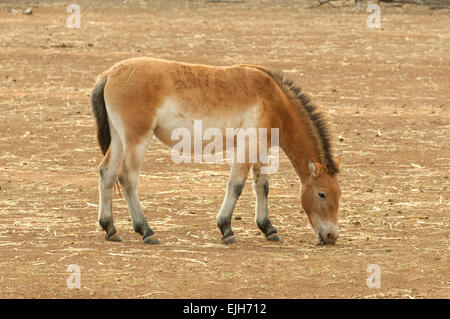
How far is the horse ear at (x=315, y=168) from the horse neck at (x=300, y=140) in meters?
0.12

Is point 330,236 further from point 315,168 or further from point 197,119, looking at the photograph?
point 197,119

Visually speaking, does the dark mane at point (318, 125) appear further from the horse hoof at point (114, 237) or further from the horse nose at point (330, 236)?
the horse hoof at point (114, 237)

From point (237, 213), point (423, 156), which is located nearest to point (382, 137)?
point (423, 156)

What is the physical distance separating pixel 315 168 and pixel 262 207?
666 mm

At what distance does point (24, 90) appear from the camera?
15.5m

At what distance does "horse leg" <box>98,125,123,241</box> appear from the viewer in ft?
26.1

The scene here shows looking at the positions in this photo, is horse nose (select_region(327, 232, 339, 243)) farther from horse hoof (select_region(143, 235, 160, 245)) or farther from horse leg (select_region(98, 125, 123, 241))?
horse leg (select_region(98, 125, 123, 241))

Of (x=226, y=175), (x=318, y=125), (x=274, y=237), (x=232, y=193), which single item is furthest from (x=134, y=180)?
(x=226, y=175)

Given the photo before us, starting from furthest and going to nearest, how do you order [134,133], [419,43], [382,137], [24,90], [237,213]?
[419,43] → [24,90] → [382,137] → [237,213] → [134,133]

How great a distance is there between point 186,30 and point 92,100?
13.2 m

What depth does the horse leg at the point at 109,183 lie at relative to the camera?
26.1 ft

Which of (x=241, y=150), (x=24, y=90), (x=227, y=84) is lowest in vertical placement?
(x=24, y=90)

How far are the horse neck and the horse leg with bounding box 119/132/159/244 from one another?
115cm

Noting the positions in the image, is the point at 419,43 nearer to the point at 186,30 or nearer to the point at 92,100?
the point at 186,30
